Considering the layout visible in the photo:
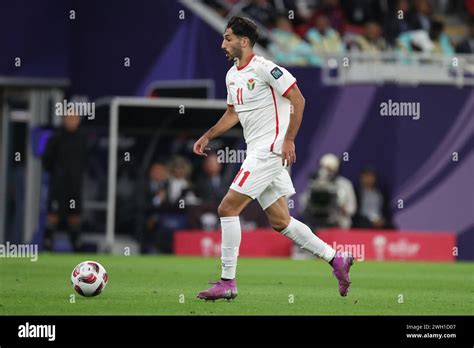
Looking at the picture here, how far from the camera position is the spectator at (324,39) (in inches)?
1013

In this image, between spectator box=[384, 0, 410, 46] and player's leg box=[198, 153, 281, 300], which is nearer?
player's leg box=[198, 153, 281, 300]

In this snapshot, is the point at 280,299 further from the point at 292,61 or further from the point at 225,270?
the point at 292,61

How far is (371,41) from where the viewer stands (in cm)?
2625

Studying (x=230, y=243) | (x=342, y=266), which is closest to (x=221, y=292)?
(x=230, y=243)

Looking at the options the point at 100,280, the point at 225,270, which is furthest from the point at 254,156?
the point at 100,280

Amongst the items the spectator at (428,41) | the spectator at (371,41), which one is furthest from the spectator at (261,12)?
the spectator at (428,41)

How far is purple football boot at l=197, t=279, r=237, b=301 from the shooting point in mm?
11969

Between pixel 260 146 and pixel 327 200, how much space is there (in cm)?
1036

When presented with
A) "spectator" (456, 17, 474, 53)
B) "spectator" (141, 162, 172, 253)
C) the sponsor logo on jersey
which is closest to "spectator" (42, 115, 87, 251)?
"spectator" (141, 162, 172, 253)

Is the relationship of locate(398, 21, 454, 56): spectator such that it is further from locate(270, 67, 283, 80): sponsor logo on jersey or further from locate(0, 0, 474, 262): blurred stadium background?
locate(270, 67, 283, 80): sponsor logo on jersey

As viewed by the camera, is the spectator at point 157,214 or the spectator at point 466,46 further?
the spectator at point 466,46

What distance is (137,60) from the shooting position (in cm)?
2622

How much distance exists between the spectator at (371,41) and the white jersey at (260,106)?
13.9 m

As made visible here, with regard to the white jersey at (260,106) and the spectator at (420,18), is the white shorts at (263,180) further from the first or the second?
the spectator at (420,18)
